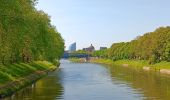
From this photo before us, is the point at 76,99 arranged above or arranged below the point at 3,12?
below

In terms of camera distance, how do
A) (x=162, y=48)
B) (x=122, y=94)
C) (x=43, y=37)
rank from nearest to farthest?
(x=122, y=94) < (x=43, y=37) < (x=162, y=48)

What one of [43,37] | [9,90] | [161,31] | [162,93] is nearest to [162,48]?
[161,31]

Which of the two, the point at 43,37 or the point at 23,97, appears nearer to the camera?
the point at 23,97

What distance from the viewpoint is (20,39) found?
2391 inches

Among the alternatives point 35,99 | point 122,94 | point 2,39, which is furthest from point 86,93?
point 2,39

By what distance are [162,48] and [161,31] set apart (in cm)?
903

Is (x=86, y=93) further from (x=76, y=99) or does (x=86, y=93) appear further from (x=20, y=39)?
(x=20, y=39)

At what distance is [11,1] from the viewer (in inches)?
2048

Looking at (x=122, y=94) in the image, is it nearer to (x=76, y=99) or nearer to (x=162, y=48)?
(x=76, y=99)

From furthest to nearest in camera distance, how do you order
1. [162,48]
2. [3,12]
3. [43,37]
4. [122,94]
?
[162,48], [43,37], [122,94], [3,12]

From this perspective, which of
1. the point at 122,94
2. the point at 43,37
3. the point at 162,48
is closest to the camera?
the point at 122,94

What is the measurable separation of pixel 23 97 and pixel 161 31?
361 feet

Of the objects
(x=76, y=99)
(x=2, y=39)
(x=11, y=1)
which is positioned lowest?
(x=76, y=99)

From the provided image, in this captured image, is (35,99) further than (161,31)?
No
